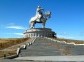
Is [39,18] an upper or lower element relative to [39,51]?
upper

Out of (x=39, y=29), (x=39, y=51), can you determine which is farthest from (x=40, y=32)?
(x=39, y=51)

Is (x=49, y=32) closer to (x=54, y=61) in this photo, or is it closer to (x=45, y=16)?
(x=45, y=16)

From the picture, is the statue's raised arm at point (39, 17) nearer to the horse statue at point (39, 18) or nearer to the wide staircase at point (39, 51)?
the horse statue at point (39, 18)

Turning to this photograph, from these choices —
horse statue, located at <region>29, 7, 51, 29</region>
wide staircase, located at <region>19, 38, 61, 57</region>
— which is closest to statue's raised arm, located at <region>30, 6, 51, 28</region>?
horse statue, located at <region>29, 7, 51, 29</region>

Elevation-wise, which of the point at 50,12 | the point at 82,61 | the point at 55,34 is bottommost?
the point at 82,61

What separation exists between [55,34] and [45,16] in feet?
26.1

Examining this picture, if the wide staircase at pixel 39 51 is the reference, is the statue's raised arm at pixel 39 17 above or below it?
above

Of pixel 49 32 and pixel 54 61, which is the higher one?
pixel 49 32

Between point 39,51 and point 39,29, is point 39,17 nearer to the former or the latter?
point 39,29

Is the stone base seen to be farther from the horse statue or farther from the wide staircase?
the wide staircase

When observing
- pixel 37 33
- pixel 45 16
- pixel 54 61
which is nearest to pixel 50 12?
pixel 45 16

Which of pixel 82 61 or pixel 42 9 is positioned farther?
pixel 42 9

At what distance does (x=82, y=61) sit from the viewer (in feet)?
49.7

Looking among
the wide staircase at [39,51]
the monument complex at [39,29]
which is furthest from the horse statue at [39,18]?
the wide staircase at [39,51]
